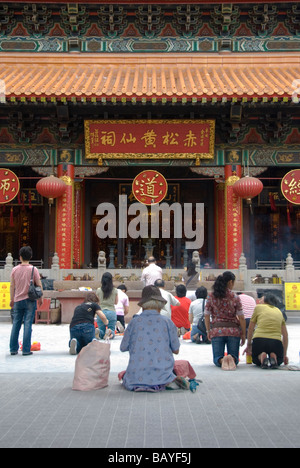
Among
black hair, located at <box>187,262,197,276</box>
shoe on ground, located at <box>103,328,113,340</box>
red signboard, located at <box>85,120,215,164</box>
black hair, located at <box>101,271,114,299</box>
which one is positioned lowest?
shoe on ground, located at <box>103,328,113,340</box>

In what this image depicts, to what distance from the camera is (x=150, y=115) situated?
45.7 ft

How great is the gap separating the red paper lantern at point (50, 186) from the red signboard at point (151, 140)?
3.79 ft

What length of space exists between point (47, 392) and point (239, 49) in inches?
541

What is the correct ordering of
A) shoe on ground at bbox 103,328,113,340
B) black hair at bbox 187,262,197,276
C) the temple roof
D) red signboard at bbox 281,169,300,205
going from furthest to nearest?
red signboard at bbox 281,169,300,205, the temple roof, black hair at bbox 187,262,197,276, shoe on ground at bbox 103,328,113,340

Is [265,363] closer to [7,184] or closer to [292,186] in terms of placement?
[292,186]

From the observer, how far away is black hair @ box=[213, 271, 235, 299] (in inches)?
250

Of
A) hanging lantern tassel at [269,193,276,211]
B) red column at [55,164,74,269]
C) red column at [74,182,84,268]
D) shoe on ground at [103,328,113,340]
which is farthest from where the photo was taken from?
hanging lantern tassel at [269,193,276,211]

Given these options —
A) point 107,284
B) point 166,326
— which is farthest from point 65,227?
point 166,326

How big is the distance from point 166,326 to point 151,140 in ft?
31.7

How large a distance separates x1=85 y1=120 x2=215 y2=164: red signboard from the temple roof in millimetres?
1108

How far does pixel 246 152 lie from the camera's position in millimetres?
14312

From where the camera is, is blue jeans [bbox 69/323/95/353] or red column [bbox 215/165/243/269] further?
red column [bbox 215/165/243/269]

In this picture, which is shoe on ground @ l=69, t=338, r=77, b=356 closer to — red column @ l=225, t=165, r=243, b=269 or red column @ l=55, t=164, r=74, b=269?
red column @ l=55, t=164, r=74, b=269

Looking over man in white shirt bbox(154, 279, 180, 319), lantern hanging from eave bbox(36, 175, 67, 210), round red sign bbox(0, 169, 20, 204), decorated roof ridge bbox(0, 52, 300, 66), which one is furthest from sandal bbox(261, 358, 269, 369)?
decorated roof ridge bbox(0, 52, 300, 66)
